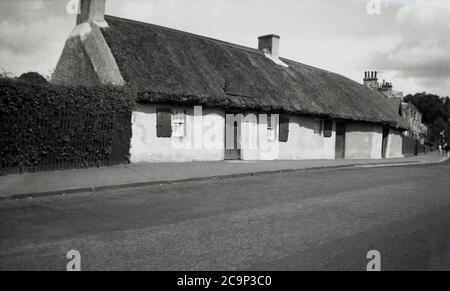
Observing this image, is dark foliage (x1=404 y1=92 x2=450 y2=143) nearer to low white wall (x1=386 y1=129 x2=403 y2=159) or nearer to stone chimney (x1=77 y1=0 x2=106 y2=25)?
low white wall (x1=386 y1=129 x2=403 y2=159)

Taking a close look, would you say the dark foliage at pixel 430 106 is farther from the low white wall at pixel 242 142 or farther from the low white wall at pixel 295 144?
the low white wall at pixel 295 144

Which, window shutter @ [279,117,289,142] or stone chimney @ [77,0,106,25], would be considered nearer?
stone chimney @ [77,0,106,25]

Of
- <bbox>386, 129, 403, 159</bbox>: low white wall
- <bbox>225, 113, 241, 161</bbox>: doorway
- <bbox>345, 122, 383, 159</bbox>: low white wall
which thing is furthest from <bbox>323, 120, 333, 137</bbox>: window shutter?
<bbox>386, 129, 403, 159</bbox>: low white wall

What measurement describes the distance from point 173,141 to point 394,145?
943 inches

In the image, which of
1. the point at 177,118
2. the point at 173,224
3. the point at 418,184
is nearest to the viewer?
the point at 173,224

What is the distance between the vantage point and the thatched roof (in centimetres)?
1641

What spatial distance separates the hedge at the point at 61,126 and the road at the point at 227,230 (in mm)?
3882

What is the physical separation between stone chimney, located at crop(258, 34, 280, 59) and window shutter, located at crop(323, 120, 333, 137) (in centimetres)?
588

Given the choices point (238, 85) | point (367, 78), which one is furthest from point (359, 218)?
point (367, 78)

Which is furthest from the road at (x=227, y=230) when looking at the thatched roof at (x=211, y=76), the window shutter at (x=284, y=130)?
the window shutter at (x=284, y=130)

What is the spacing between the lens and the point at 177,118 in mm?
17031
